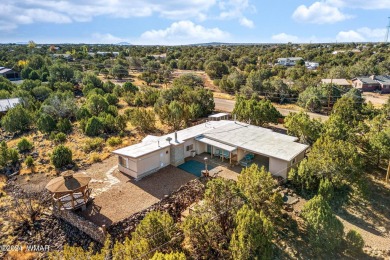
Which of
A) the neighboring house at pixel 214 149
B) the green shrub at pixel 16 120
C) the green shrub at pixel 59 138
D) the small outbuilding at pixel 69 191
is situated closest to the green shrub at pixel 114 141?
the neighboring house at pixel 214 149

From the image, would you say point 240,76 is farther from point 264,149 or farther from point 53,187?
point 53,187

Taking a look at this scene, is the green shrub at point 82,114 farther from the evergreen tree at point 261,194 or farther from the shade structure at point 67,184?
the evergreen tree at point 261,194

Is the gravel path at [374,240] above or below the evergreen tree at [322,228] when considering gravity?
below

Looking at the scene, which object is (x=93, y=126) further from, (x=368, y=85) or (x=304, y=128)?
(x=368, y=85)

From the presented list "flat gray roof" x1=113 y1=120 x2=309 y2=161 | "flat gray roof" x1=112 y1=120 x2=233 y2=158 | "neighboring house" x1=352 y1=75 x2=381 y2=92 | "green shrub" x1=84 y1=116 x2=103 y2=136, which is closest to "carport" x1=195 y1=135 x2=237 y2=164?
"flat gray roof" x1=113 y1=120 x2=309 y2=161

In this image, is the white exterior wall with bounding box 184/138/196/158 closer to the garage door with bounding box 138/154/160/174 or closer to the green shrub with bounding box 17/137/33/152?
the garage door with bounding box 138/154/160/174

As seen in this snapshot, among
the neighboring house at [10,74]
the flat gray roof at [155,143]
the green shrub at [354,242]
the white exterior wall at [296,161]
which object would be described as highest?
the neighboring house at [10,74]

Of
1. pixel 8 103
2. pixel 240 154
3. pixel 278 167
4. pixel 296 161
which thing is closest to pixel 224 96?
pixel 240 154

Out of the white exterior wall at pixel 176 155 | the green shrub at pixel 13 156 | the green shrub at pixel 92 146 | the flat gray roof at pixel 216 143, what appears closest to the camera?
the flat gray roof at pixel 216 143
